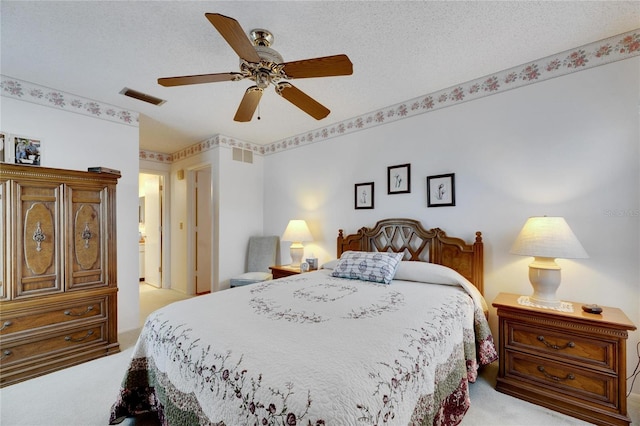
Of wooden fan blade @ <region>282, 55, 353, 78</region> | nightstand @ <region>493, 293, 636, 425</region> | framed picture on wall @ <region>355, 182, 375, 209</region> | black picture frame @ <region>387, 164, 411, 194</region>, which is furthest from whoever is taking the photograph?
framed picture on wall @ <region>355, 182, 375, 209</region>

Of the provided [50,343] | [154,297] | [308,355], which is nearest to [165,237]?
[154,297]

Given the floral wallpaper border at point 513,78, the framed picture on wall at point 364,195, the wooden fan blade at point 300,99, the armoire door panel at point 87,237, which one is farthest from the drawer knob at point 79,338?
the floral wallpaper border at point 513,78

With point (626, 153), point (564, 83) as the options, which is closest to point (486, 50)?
point (564, 83)

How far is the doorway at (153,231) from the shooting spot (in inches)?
207

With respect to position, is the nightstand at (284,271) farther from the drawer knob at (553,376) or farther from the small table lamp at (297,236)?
the drawer knob at (553,376)

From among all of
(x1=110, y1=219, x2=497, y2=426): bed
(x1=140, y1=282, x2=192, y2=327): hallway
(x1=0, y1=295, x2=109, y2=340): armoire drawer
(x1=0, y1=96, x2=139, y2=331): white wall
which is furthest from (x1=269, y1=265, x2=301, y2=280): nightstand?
(x1=140, y1=282, x2=192, y2=327): hallway

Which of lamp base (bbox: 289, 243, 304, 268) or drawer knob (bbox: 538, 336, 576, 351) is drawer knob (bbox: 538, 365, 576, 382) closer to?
drawer knob (bbox: 538, 336, 576, 351)

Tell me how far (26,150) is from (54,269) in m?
1.18

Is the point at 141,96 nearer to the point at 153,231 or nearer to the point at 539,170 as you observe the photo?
the point at 153,231

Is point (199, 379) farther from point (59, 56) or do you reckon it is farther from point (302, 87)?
point (59, 56)

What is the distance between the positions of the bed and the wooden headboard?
32 centimetres

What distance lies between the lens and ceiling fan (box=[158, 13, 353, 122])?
4.50 ft

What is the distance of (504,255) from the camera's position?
236cm

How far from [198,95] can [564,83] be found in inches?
128
